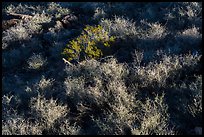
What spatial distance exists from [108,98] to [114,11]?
4.85 m

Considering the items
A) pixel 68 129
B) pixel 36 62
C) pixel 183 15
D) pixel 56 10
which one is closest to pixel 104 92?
pixel 68 129

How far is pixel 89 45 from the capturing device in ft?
27.2

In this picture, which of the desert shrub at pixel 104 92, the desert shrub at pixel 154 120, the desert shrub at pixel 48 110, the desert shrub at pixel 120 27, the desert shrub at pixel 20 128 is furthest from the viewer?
the desert shrub at pixel 120 27

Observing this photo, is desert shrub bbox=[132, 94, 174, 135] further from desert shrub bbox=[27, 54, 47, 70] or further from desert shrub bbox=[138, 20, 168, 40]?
desert shrub bbox=[27, 54, 47, 70]

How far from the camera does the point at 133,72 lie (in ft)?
22.7

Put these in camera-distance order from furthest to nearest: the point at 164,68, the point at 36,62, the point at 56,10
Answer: the point at 56,10
the point at 36,62
the point at 164,68

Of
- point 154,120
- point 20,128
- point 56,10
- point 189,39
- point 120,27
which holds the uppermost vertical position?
point 189,39

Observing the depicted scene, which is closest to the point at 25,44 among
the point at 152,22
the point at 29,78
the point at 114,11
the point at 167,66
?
the point at 29,78

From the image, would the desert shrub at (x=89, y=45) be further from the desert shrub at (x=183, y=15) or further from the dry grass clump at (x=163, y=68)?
the desert shrub at (x=183, y=15)

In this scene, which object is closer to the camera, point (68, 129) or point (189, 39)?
point (68, 129)

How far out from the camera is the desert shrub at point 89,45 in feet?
26.5

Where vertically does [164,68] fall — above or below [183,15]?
below

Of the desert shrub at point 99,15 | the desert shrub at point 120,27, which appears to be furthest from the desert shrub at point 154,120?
the desert shrub at point 99,15

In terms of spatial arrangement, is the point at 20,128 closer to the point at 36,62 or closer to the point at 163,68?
the point at 36,62
